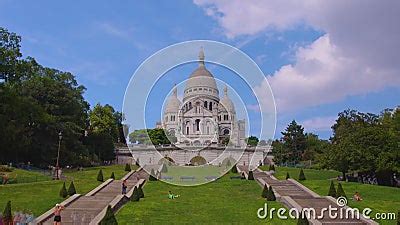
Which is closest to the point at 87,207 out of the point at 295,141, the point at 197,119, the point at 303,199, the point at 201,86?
the point at 303,199

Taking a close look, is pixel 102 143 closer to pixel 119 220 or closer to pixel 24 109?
pixel 24 109

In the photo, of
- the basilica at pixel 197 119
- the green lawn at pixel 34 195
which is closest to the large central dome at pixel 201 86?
the basilica at pixel 197 119

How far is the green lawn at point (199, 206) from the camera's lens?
19.0 meters

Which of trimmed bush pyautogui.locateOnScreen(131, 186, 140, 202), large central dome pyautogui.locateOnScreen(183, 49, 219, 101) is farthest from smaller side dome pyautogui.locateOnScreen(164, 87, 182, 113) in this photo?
trimmed bush pyautogui.locateOnScreen(131, 186, 140, 202)

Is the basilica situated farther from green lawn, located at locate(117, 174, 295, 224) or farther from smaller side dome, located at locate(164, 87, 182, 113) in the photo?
green lawn, located at locate(117, 174, 295, 224)

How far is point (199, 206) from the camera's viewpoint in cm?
2261

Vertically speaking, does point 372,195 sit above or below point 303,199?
above

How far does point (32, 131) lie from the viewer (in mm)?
46469

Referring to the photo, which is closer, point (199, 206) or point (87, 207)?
point (87, 207)

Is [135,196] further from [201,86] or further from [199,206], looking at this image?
[201,86]

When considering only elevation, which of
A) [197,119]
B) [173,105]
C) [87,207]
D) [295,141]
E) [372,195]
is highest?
[173,105]

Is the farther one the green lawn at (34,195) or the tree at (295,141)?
the tree at (295,141)

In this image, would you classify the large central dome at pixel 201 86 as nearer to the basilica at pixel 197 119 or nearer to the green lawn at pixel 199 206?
the basilica at pixel 197 119

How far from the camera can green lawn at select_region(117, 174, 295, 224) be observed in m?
19.0
